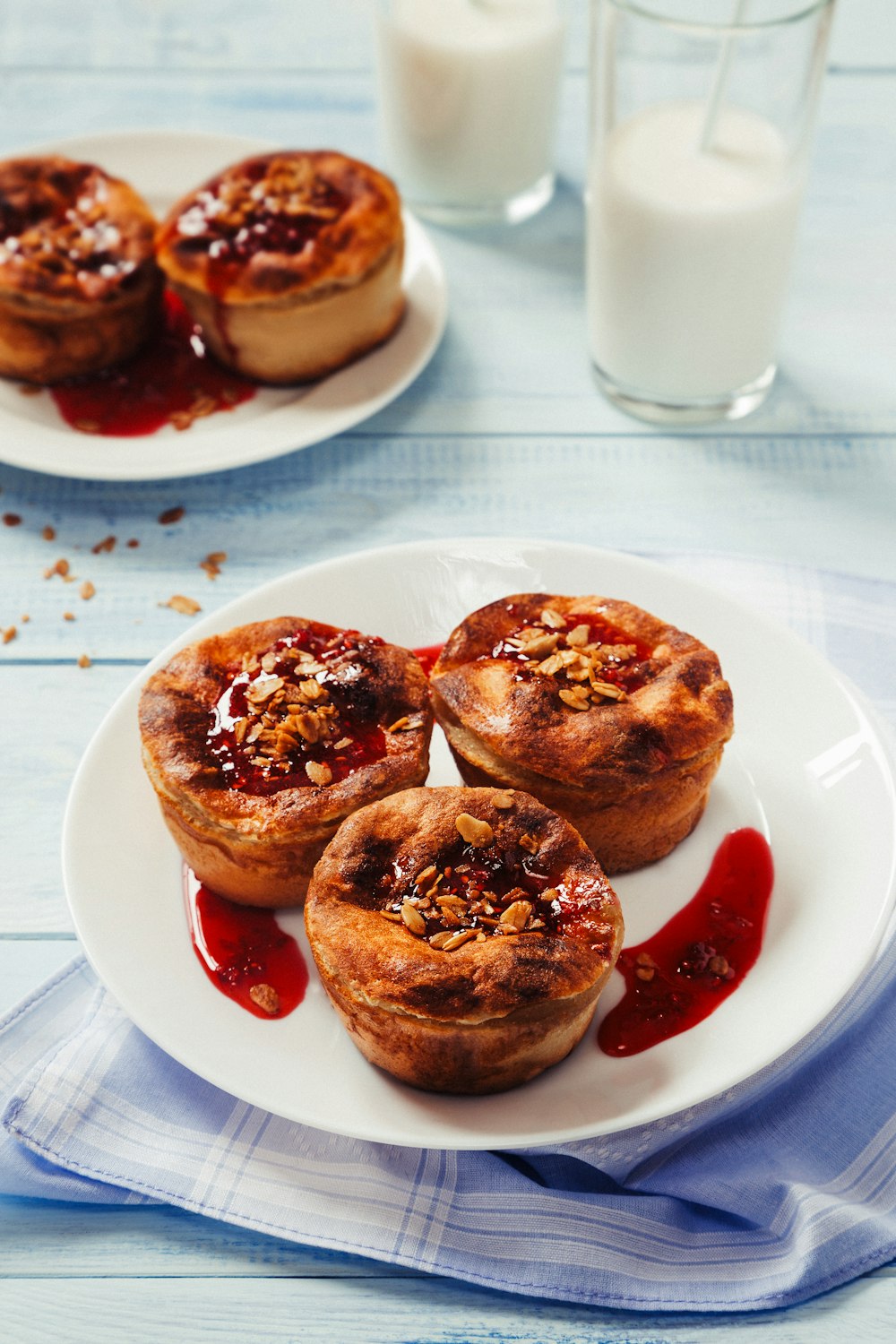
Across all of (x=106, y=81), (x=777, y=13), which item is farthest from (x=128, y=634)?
(x=106, y=81)

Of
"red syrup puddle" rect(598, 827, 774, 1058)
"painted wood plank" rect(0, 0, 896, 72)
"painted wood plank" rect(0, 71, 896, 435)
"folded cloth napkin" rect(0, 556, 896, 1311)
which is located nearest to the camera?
"folded cloth napkin" rect(0, 556, 896, 1311)

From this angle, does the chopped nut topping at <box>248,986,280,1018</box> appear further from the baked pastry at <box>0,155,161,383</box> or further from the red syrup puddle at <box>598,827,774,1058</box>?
the baked pastry at <box>0,155,161,383</box>

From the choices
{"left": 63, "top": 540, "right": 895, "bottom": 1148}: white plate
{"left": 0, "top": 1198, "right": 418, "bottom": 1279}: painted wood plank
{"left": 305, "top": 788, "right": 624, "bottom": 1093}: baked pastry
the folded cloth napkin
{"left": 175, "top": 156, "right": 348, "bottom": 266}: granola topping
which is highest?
{"left": 175, "top": 156, "right": 348, "bottom": 266}: granola topping

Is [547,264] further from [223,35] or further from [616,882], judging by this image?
[616,882]

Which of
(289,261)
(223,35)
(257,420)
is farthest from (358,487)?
(223,35)

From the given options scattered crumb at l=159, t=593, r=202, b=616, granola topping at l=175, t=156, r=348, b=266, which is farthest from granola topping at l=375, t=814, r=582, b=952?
granola topping at l=175, t=156, r=348, b=266

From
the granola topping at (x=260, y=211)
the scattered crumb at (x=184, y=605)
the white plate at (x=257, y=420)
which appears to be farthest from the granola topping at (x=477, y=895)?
the granola topping at (x=260, y=211)

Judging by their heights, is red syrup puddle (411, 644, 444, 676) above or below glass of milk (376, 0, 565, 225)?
below
